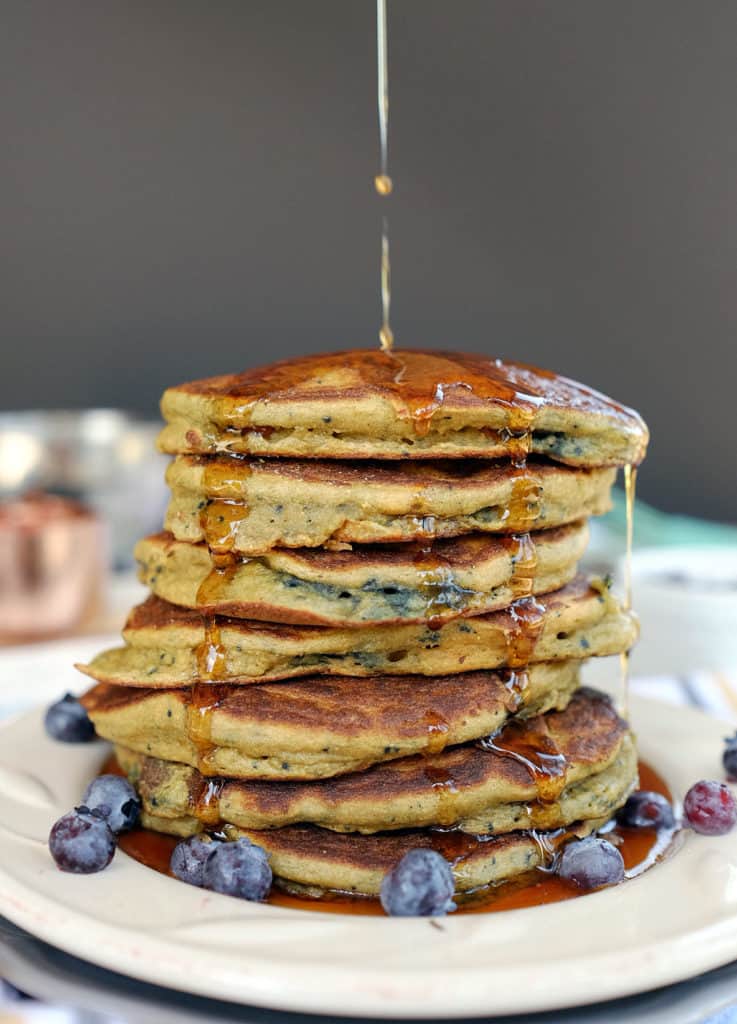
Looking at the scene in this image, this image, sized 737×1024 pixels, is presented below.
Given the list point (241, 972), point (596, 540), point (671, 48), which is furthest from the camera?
point (671, 48)

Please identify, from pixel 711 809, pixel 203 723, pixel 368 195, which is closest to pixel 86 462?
pixel 368 195

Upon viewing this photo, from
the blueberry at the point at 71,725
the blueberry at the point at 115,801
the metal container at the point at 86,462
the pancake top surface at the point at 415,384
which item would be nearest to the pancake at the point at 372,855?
the blueberry at the point at 115,801

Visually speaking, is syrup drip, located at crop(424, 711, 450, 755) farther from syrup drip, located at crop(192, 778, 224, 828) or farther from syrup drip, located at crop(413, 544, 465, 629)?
syrup drip, located at crop(192, 778, 224, 828)

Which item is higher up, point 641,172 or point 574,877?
point 641,172

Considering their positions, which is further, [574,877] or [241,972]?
[574,877]

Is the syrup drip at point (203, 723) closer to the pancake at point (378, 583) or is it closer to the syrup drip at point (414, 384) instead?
the pancake at point (378, 583)

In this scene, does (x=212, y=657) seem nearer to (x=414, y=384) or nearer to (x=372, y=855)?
(x=372, y=855)

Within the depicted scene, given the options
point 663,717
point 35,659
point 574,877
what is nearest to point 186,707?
point 574,877

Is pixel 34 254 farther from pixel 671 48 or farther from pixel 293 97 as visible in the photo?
pixel 671 48
